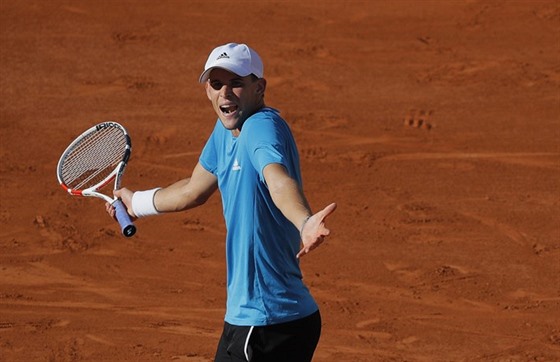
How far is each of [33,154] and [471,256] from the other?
449 cm

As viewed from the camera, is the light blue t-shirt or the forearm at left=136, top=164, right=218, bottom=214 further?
the forearm at left=136, top=164, right=218, bottom=214

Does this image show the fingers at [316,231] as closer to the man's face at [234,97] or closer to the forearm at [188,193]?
the man's face at [234,97]

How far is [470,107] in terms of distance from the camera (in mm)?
12008

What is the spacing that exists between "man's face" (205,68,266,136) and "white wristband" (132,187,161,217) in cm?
95

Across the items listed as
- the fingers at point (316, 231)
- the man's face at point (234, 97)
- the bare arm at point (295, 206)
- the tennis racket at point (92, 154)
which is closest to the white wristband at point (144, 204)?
the tennis racket at point (92, 154)

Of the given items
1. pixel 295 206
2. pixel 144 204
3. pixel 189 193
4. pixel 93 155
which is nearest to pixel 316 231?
pixel 295 206

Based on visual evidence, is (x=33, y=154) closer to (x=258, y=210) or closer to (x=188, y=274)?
(x=188, y=274)

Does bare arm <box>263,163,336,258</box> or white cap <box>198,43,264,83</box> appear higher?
white cap <box>198,43,264,83</box>

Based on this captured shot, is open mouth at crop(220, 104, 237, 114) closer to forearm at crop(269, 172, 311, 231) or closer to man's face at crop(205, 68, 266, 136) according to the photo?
man's face at crop(205, 68, 266, 136)

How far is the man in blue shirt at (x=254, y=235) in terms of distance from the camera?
498 cm

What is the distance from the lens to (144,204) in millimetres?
5930

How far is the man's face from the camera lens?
5074 millimetres

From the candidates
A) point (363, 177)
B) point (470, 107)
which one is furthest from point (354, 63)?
point (363, 177)

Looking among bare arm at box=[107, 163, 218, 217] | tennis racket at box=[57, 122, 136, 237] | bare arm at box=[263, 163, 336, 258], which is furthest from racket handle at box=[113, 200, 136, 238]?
bare arm at box=[263, 163, 336, 258]
